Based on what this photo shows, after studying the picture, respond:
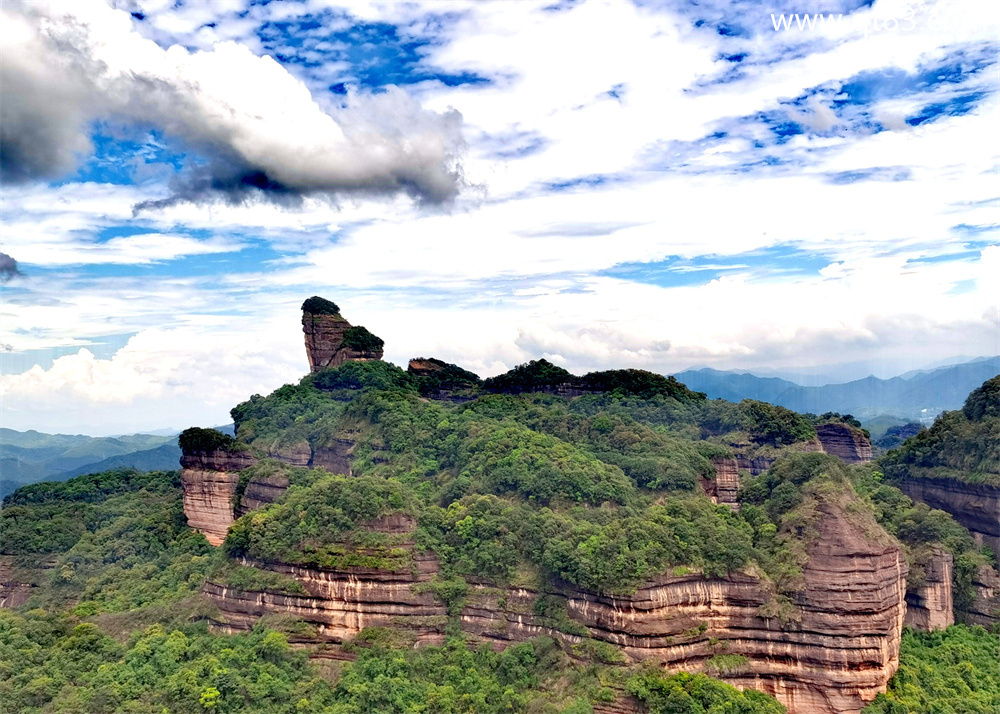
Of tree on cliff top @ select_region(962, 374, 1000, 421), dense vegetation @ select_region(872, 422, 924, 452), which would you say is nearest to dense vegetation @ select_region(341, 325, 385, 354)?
tree on cliff top @ select_region(962, 374, 1000, 421)

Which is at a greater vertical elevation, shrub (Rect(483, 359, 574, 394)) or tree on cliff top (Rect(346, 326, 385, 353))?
tree on cliff top (Rect(346, 326, 385, 353))

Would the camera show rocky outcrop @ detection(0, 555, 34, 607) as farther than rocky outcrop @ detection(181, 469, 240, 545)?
No

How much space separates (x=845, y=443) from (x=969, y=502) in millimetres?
39218

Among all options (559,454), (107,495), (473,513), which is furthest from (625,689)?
(107,495)

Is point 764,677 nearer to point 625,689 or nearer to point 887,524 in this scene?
point 625,689

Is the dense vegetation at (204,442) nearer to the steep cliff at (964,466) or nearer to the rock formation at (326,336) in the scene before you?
the rock formation at (326,336)

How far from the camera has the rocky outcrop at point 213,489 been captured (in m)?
61.9

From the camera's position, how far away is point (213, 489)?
62219 millimetres

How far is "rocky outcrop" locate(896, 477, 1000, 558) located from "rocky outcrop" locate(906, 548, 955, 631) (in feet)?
16.1

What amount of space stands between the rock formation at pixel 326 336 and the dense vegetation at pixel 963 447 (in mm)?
59279

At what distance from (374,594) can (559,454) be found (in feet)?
60.3

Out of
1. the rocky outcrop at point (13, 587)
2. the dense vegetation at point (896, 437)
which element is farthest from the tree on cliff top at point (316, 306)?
the dense vegetation at point (896, 437)

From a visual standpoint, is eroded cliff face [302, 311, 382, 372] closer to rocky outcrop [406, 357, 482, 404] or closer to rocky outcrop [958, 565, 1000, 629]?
rocky outcrop [406, 357, 482, 404]

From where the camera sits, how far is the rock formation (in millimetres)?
87938
